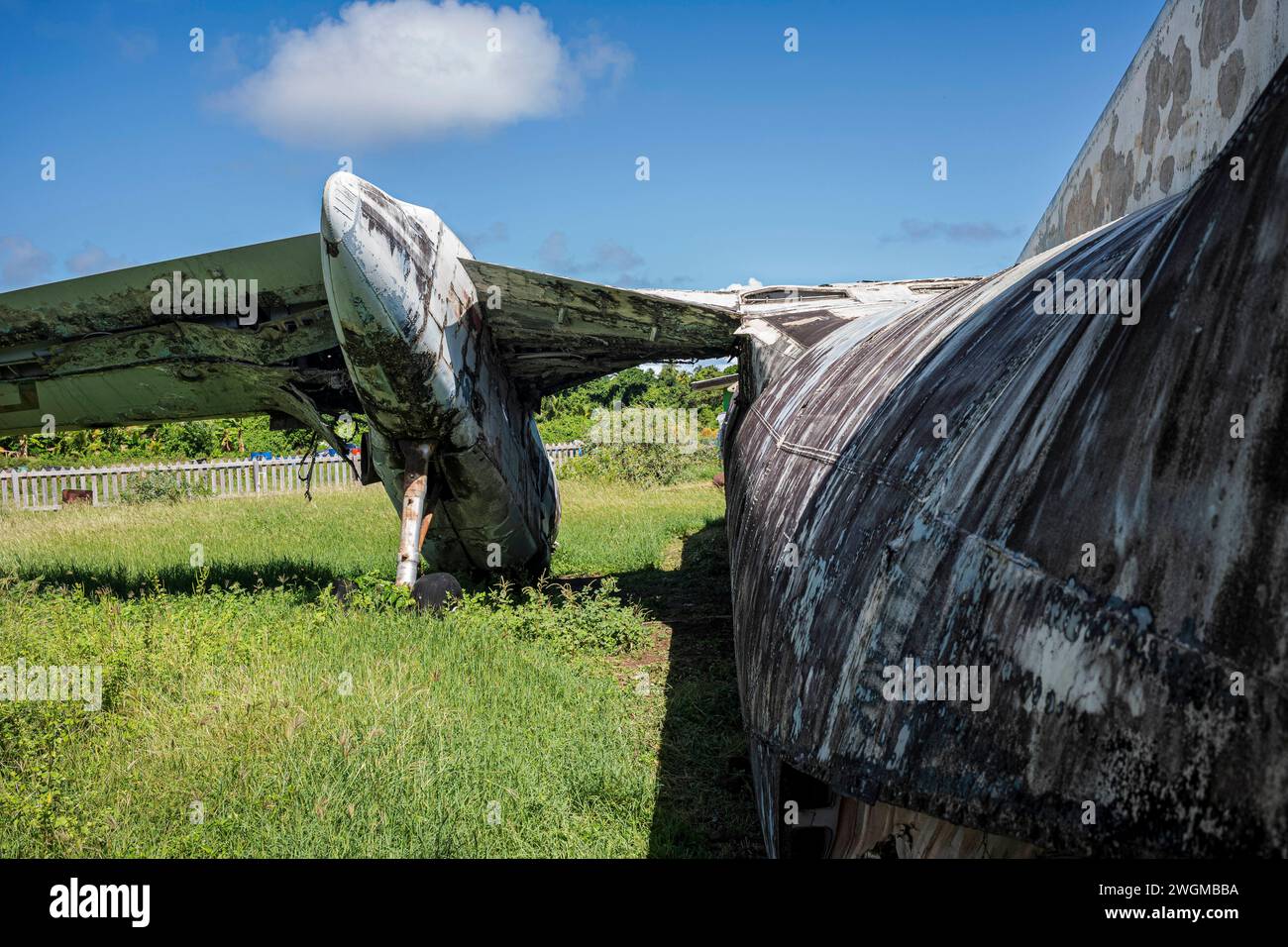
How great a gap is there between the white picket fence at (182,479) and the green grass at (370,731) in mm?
12606

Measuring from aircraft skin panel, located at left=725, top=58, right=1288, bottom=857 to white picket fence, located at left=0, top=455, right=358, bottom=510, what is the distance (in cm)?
1872

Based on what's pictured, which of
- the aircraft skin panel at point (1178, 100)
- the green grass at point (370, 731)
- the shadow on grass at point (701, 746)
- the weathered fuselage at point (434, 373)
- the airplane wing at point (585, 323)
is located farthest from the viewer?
the airplane wing at point (585, 323)

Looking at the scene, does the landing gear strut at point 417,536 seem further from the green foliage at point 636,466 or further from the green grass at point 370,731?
the green foliage at point 636,466

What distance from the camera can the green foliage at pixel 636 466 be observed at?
26.2 m

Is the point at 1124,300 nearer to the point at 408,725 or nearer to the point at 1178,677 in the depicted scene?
the point at 1178,677

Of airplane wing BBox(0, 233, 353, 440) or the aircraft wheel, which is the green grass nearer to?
the aircraft wheel

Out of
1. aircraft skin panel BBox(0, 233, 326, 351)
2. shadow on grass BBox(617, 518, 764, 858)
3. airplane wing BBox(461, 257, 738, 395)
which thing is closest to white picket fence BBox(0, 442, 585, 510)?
aircraft skin panel BBox(0, 233, 326, 351)

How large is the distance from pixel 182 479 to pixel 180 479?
10 centimetres

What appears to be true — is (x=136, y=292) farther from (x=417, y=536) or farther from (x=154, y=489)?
(x=154, y=489)

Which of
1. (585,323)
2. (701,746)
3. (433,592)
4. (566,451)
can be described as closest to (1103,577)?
(701,746)

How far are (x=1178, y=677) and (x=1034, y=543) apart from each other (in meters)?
0.42

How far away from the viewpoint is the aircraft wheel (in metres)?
7.88

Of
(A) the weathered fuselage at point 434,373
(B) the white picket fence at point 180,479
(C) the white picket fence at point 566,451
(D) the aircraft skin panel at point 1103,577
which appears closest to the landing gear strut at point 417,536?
(A) the weathered fuselage at point 434,373

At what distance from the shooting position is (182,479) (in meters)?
21.6
